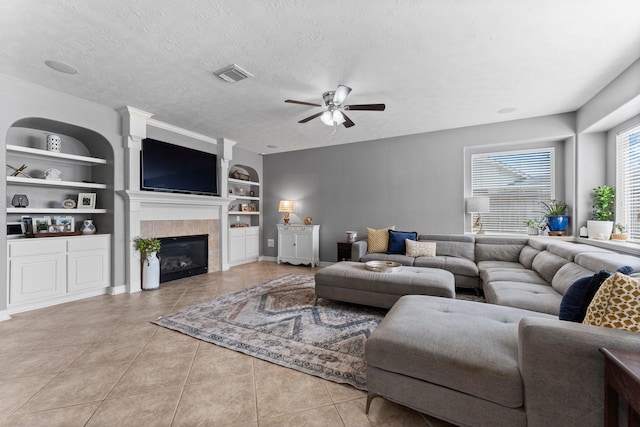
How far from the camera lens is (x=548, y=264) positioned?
110 inches

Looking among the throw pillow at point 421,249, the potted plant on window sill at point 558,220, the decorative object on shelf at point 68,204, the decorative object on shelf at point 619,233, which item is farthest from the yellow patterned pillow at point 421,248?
the decorative object on shelf at point 68,204

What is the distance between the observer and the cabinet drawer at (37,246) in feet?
9.59

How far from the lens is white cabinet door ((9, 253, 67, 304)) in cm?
293

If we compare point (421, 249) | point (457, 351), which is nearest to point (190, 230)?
point (421, 249)

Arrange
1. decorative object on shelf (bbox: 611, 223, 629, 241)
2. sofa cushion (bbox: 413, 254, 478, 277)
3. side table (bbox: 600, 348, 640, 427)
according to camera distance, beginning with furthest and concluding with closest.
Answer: sofa cushion (bbox: 413, 254, 478, 277)
decorative object on shelf (bbox: 611, 223, 629, 241)
side table (bbox: 600, 348, 640, 427)

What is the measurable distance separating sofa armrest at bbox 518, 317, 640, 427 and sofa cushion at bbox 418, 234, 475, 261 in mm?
3256

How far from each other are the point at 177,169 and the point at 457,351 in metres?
4.57

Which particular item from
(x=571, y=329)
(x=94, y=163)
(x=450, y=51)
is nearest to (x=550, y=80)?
(x=450, y=51)

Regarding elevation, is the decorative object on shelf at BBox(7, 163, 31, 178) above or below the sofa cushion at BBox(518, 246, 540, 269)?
above

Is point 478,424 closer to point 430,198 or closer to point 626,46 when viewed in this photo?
point 626,46

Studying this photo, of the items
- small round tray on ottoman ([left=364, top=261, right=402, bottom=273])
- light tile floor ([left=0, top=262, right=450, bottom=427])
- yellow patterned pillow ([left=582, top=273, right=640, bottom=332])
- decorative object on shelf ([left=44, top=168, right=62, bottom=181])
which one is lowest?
light tile floor ([left=0, top=262, right=450, bottom=427])

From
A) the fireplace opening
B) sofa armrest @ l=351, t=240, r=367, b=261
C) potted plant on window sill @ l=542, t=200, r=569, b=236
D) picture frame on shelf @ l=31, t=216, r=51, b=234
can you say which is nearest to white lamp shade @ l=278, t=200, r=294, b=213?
the fireplace opening

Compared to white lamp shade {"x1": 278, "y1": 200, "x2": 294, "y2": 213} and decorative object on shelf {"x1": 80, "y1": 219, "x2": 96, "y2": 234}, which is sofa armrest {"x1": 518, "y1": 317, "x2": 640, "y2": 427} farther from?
white lamp shade {"x1": 278, "y1": 200, "x2": 294, "y2": 213}

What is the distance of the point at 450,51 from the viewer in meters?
2.40
